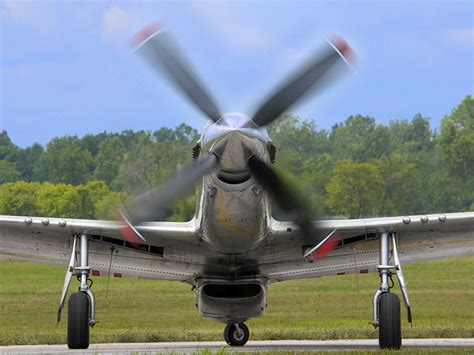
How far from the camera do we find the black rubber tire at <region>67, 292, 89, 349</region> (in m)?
23.0

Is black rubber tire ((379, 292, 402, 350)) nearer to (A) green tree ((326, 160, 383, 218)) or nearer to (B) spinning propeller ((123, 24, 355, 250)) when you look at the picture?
(B) spinning propeller ((123, 24, 355, 250))

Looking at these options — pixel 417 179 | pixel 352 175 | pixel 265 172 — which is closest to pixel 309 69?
pixel 265 172

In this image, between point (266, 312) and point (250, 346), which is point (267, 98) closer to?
point (250, 346)

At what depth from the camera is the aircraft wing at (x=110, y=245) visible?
23938mm

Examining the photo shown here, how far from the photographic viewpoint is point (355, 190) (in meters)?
98.2

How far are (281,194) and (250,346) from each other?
279 inches

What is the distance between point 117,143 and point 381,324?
12618 centimetres

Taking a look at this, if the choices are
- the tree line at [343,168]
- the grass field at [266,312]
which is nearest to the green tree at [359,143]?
the tree line at [343,168]

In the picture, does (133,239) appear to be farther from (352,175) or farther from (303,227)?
(352,175)

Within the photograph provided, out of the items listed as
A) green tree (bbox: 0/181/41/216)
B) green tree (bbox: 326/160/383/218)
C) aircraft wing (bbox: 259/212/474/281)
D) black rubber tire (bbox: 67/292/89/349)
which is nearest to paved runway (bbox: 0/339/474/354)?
black rubber tire (bbox: 67/292/89/349)

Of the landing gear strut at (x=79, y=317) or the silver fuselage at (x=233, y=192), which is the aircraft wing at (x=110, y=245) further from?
the landing gear strut at (x=79, y=317)

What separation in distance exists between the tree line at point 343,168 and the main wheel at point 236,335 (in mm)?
4209

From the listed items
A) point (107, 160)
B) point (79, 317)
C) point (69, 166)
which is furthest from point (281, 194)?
point (69, 166)

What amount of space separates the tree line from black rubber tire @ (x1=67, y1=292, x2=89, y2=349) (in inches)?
75.0
